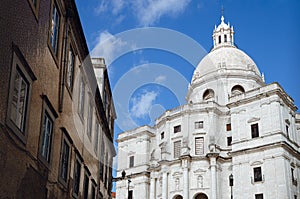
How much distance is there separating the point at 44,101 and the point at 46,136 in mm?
1230

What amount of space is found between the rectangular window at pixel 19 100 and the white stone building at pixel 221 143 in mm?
37808

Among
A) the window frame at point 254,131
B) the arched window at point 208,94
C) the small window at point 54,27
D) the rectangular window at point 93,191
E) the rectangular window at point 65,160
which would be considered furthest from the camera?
the arched window at point 208,94

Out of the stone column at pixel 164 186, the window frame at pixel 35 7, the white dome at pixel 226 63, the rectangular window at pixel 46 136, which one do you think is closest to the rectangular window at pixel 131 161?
the stone column at pixel 164 186

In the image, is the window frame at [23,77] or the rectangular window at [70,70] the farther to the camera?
the rectangular window at [70,70]

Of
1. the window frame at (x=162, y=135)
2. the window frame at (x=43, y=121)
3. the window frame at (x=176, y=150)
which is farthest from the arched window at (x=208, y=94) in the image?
the window frame at (x=43, y=121)

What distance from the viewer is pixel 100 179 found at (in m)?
24.5

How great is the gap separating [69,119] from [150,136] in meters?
46.9

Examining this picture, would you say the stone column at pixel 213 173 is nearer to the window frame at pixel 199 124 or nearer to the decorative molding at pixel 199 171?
the decorative molding at pixel 199 171

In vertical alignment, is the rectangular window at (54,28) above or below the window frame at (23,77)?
above

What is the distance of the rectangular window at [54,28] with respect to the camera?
12547mm

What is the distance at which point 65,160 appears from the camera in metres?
14.5

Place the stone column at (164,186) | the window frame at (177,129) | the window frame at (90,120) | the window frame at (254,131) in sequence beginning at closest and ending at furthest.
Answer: the window frame at (90,120), the window frame at (254,131), the stone column at (164,186), the window frame at (177,129)

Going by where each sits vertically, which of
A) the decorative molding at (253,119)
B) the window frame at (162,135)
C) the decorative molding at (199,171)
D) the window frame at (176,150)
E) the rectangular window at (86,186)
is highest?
the window frame at (162,135)

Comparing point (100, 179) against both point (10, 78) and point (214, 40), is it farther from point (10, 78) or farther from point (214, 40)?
point (214, 40)
